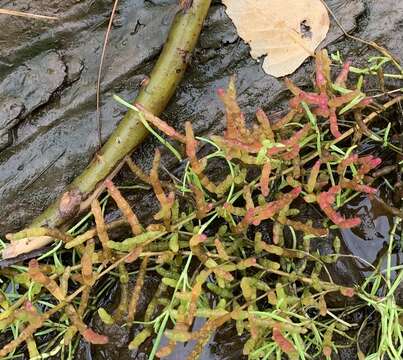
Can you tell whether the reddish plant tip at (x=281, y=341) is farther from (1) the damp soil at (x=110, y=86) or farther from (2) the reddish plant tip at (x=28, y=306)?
(2) the reddish plant tip at (x=28, y=306)

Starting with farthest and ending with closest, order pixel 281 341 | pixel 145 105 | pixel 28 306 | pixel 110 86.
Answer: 1. pixel 110 86
2. pixel 145 105
3. pixel 28 306
4. pixel 281 341

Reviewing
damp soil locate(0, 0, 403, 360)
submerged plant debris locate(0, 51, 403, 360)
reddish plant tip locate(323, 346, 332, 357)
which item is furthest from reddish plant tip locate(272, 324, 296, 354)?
damp soil locate(0, 0, 403, 360)

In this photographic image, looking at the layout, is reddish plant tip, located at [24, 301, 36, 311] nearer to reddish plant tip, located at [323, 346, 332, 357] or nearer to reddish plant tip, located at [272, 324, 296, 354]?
reddish plant tip, located at [272, 324, 296, 354]

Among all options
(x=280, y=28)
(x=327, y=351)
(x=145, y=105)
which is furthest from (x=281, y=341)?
(x=280, y=28)

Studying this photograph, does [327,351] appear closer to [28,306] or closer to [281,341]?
[281,341]

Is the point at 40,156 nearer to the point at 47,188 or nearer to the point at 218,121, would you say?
the point at 47,188
